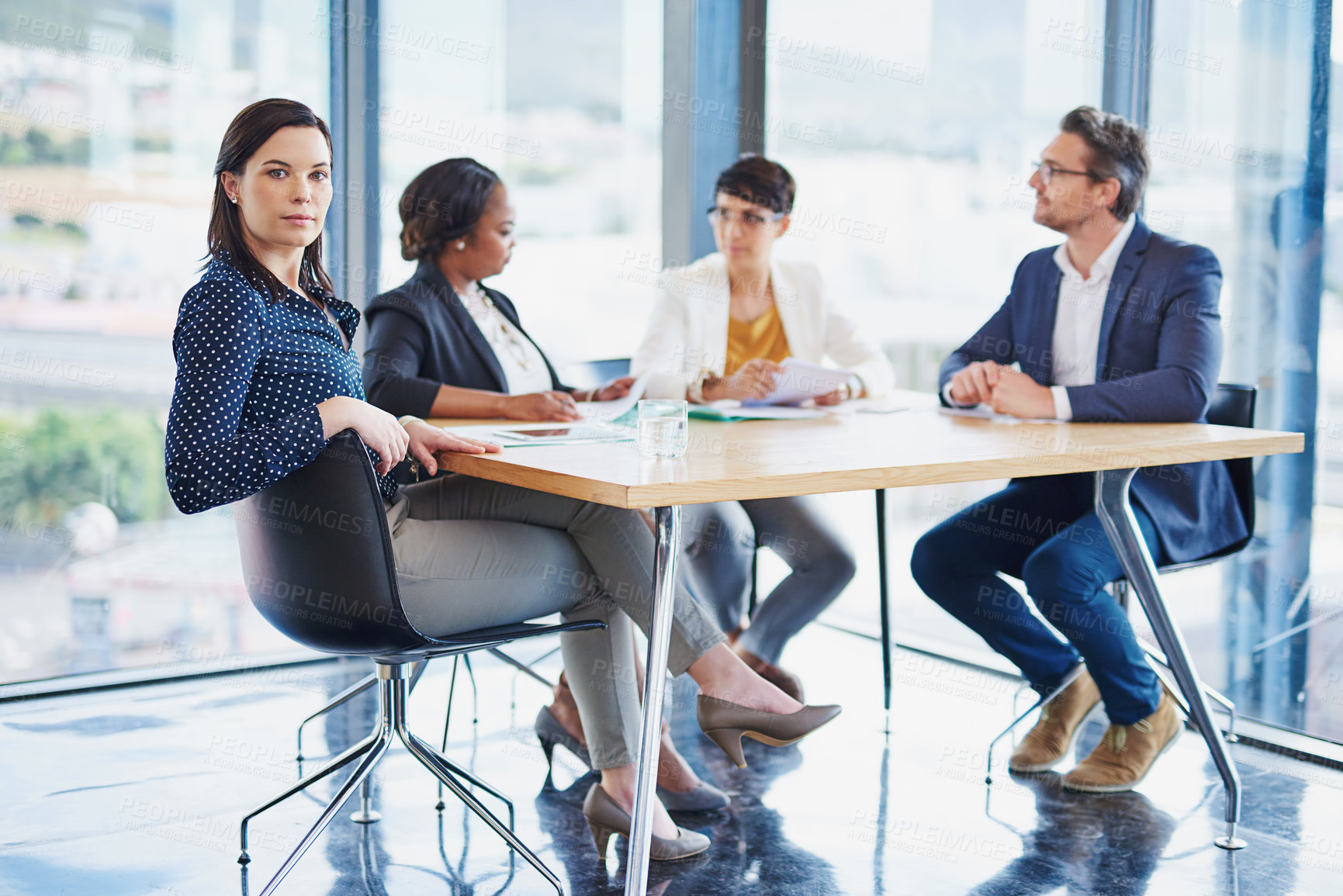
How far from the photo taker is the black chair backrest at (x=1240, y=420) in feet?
8.54

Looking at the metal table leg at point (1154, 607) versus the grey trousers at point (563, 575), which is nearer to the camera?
the grey trousers at point (563, 575)

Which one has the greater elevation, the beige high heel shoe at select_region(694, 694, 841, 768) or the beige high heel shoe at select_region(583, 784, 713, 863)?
the beige high heel shoe at select_region(694, 694, 841, 768)

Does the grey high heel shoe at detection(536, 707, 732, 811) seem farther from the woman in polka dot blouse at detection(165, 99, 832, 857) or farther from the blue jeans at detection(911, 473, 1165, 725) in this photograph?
the blue jeans at detection(911, 473, 1165, 725)

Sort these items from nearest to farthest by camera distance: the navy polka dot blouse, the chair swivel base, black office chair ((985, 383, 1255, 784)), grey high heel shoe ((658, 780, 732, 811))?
the navy polka dot blouse < the chair swivel base < grey high heel shoe ((658, 780, 732, 811)) < black office chair ((985, 383, 1255, 784))

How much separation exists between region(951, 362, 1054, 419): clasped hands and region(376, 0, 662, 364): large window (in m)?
1.50

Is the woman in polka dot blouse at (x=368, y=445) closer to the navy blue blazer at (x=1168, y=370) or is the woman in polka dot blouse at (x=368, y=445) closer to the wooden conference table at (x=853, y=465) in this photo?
the wooden conference table at (x=853, y=465)

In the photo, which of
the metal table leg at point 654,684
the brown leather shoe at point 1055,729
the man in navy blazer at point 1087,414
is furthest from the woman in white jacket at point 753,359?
the metal table leg at point 654,684

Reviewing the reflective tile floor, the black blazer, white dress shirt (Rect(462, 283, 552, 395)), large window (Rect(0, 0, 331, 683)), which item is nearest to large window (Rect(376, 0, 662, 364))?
large window (Rect(0, 0, 331, 683))

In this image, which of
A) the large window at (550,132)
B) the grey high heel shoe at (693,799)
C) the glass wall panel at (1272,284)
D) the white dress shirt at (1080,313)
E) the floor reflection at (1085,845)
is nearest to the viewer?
the floor reflection at (1085,845)

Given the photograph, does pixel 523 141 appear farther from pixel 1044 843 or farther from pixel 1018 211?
pixel 1044 843

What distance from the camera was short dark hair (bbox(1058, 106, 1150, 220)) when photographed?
2684mm

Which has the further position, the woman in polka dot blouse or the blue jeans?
the blue jeans

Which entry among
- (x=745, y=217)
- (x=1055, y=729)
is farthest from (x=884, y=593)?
(x=745, y=217)

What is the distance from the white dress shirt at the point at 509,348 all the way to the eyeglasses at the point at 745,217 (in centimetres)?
62
